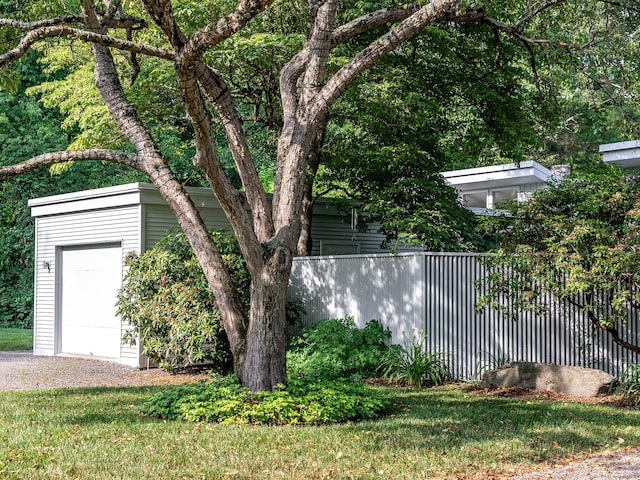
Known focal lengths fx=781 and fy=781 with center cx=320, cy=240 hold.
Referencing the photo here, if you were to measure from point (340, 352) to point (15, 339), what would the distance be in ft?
45.8

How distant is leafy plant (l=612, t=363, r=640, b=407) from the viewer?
1022 centimetres

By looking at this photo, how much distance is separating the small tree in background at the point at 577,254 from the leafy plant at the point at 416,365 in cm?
129

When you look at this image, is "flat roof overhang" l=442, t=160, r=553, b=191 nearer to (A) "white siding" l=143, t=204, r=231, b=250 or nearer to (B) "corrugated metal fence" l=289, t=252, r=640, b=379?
(B) "corrugated metal fence" l=289, t=252, r=640, b=379

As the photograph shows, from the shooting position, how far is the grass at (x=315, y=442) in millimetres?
6594

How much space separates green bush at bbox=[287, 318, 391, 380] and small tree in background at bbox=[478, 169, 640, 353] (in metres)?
2.06

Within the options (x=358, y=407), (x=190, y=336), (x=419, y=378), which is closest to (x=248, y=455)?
(x=358, y=407)

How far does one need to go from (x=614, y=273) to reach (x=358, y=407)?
374 cm

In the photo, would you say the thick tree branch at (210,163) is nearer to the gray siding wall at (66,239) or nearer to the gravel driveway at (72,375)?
the gravel driveway at (72,375)

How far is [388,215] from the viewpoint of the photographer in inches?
630

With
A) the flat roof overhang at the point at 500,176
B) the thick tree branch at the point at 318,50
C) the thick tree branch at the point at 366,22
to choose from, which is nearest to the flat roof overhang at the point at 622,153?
the flat roof overhang at the point at 500,176

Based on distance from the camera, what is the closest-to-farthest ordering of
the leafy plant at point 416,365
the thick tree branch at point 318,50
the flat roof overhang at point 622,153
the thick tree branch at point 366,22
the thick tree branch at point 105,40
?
the thick tree branch at point 105,40
the thick tree branch at point 318,50
the thick tree branch at point 366,22
the leafy plant at point 416,365
the flat roof overhang at point 622,153

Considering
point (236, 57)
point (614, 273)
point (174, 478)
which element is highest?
point (236, 57)

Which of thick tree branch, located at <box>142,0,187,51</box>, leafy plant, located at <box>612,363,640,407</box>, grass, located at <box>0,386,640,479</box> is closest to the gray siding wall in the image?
grass, located at <box>0,386,640,479</box>

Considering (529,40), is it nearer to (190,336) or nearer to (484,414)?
(484,414)
